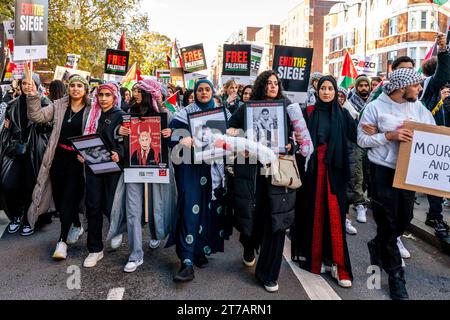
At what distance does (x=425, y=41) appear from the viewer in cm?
3441

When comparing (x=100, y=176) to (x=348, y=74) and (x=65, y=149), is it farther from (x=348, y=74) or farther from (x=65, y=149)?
(x=348, y=74)

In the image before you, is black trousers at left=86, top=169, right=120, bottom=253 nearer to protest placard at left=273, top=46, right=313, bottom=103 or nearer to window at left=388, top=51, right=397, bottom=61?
protest placard at left=273, top=46, right=313, bottom=103

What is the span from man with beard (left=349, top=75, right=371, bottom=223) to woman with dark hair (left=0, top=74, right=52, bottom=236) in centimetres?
459

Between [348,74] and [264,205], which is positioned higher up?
[348,74]

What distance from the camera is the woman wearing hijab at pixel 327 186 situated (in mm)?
4039

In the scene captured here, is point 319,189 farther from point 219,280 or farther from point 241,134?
point 219,280

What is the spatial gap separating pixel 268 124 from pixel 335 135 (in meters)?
0.73

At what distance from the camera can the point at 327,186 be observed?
4.11 meters

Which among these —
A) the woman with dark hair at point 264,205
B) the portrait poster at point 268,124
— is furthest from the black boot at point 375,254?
the portrait poster at point 268,124

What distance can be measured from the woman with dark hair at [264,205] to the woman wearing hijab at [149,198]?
35.3 inches

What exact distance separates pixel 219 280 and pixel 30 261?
7.32ft

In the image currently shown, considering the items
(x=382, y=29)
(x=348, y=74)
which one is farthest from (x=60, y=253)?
(x=382, y=29)
